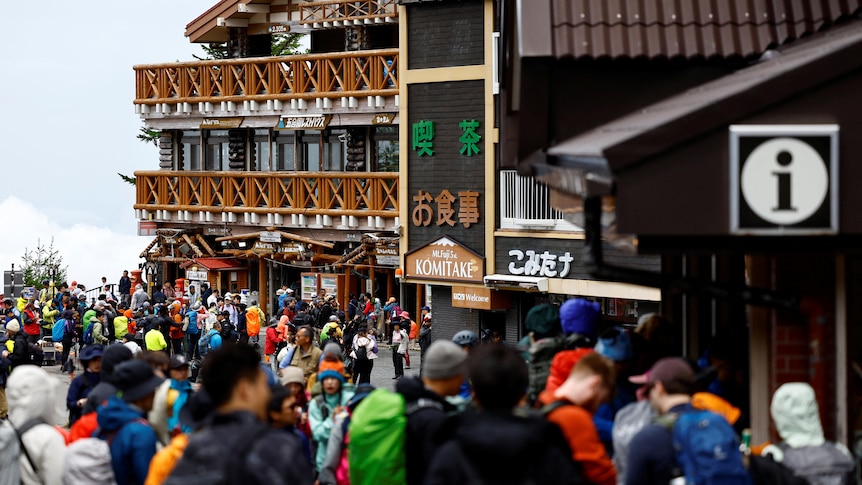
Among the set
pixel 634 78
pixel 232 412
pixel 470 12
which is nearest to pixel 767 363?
pixel 634 78

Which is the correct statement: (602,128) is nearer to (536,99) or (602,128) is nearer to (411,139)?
(536,99)

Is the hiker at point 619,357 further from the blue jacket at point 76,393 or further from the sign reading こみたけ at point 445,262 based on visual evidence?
the sign reading こみたけ at point 445,262

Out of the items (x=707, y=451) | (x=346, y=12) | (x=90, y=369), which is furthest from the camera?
(x=346, y=12)

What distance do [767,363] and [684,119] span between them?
1853 millimetres

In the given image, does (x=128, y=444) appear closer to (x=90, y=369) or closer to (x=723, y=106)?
(x=90, y=369)

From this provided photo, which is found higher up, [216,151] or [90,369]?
[216,151]

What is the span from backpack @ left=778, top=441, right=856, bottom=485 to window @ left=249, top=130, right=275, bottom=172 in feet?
117

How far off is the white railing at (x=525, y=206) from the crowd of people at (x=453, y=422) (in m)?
17.3

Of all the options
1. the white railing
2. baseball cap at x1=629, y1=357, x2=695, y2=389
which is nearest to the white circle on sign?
baseball cap at x1=629, y1=357, x2=695, y2=389

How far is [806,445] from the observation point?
7.35 metres

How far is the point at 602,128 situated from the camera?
31.2ft

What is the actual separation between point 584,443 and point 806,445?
4.11ft

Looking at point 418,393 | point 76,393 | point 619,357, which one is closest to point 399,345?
point 76,393

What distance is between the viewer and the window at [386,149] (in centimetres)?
3872
